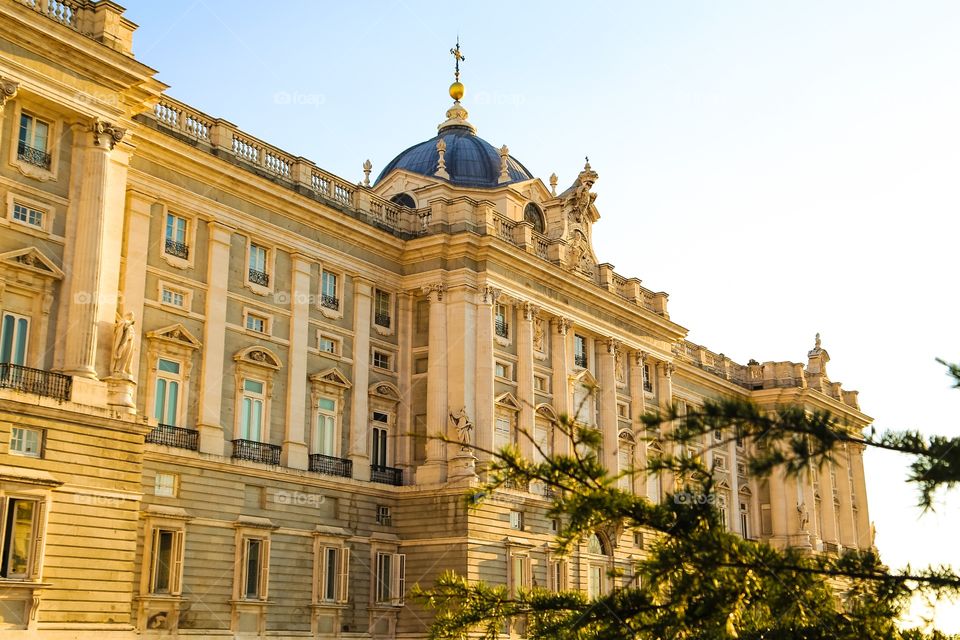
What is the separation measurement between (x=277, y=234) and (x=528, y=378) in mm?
11824

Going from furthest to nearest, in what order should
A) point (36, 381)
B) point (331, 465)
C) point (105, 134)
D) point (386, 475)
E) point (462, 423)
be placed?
point (386, 475), point (462, 423), point (331, 465), point (105, 134), point (36, 381)

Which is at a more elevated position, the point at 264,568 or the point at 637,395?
the point at 637,395

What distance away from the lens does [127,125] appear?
3162cm

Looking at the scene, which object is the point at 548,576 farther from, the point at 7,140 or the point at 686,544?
the point at 686,544

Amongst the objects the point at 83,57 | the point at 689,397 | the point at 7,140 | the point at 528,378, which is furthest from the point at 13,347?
the point at 689,397

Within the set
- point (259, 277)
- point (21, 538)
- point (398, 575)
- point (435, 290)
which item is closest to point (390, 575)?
point (398, 575)

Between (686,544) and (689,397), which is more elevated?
(689,397)

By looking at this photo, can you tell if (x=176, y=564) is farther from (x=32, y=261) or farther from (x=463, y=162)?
(x=463, y=162)

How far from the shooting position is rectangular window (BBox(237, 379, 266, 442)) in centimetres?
3675

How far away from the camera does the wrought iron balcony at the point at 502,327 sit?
147ft

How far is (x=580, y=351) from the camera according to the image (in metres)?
49.5

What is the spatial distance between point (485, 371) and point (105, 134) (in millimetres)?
17378

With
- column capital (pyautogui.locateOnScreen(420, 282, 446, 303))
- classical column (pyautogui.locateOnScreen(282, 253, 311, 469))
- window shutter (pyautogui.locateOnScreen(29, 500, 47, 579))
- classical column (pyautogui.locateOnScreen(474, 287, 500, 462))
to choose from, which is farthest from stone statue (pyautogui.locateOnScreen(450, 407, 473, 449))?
window shutter (pyautogui.locateOnScreen(29, 500, 47, 579))

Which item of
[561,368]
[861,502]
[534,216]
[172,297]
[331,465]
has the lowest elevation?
[331,465]
